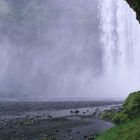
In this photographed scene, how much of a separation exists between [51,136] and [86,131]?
5.91 m

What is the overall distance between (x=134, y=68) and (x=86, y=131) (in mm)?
131985

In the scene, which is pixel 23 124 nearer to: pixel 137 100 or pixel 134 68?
pixel 137 100

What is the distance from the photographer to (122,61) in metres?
177

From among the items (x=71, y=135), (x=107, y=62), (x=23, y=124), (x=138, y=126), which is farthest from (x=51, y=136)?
(x=107, y=62)

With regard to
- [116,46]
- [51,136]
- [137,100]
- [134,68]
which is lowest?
[51,136]

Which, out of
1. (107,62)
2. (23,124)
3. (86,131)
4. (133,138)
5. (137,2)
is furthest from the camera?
(107,62)

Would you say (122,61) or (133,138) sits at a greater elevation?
(122,61)

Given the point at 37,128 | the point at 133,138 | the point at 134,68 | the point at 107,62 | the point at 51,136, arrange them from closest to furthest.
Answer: the point at 133,138 < the point at 51,136 < the point at 37,128 < the point at 134,68 < the point at 107,62

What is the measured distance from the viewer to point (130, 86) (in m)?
178

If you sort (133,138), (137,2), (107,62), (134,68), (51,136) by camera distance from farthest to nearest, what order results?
(107,62) → (134,68) → (51,136) → (137,2) → (133,138)

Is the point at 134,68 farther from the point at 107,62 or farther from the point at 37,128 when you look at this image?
the point at 37,128

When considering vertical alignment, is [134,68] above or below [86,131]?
above

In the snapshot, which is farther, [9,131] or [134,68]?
[134,68]

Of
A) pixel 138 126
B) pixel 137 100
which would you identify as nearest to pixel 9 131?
pixel 137 100
